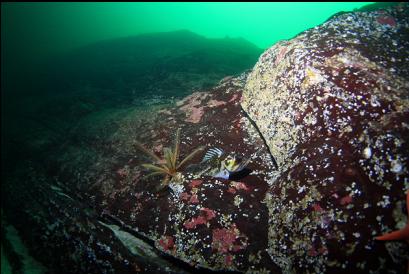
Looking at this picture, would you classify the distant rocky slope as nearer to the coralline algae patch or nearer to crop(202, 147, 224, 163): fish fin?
the coralline algae patch

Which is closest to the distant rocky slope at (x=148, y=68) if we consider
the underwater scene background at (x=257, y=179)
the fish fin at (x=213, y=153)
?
the underwater scene background at (x=257, y=179)

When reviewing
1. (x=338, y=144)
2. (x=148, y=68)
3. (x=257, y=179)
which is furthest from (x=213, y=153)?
(x=148, y=68)

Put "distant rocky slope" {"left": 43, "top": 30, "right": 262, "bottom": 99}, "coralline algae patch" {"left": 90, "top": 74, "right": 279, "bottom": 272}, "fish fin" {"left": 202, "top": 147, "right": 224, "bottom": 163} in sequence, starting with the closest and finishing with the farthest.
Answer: "coralline algae patch" {"left": 90, "top": 74, "right": 279, "bottom": 272}, "fish fin" {"left": 202, "top": 147, "right": 224, "bottom": 163}, "distant rocky slope" {"left": 43, "top": 30, "right": 262, "bottom": 99}

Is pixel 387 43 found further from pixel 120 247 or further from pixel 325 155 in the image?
pixel 120 247

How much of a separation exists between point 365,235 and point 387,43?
10.1 feet

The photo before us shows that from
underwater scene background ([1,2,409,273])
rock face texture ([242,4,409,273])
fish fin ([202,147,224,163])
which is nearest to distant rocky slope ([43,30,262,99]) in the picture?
underwater scene background ([1,2,409,273])

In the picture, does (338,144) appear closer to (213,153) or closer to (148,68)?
(213,153)

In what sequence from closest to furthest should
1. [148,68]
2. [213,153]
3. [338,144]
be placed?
[338,144]
[213,153]
[148,68]

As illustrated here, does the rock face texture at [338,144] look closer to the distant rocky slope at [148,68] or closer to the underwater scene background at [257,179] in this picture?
the underwater scene background at [257,179]

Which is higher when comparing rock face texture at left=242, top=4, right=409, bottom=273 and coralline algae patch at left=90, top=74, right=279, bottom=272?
rock face texture at left=242, top=4, right=409, bottom=273

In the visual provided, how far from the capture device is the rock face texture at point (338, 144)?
2.63 m

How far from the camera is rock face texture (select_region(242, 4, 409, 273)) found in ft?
8.64

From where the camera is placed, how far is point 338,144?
3098mm

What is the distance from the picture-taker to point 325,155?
314cm
